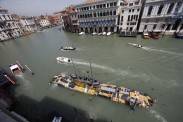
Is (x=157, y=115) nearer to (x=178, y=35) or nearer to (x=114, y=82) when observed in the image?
(x=114, y=82)

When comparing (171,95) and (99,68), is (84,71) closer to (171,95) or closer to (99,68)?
(99,68)

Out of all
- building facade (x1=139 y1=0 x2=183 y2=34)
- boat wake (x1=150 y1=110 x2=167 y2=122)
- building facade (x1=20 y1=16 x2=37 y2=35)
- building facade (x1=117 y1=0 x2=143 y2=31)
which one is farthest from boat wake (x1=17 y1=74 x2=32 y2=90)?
building facade (x1=20 y1=16 x2=37 y2=35)

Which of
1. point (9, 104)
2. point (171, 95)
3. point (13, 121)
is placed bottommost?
point (171, 95)

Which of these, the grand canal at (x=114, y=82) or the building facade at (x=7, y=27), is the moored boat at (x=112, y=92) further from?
the building facade at (x=7, y=27)

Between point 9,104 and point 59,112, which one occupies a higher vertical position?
point 9,104

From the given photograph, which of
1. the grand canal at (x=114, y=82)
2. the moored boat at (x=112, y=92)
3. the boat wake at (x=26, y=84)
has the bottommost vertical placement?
the grand canal at (x=114, y=82)

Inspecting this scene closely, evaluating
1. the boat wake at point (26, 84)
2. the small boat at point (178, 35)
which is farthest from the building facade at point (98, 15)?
the boat wake at point (26, 84)

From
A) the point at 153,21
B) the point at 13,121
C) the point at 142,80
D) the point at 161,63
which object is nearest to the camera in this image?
the point at 13,121

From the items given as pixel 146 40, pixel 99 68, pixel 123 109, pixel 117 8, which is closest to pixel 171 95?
pixel 123 109
